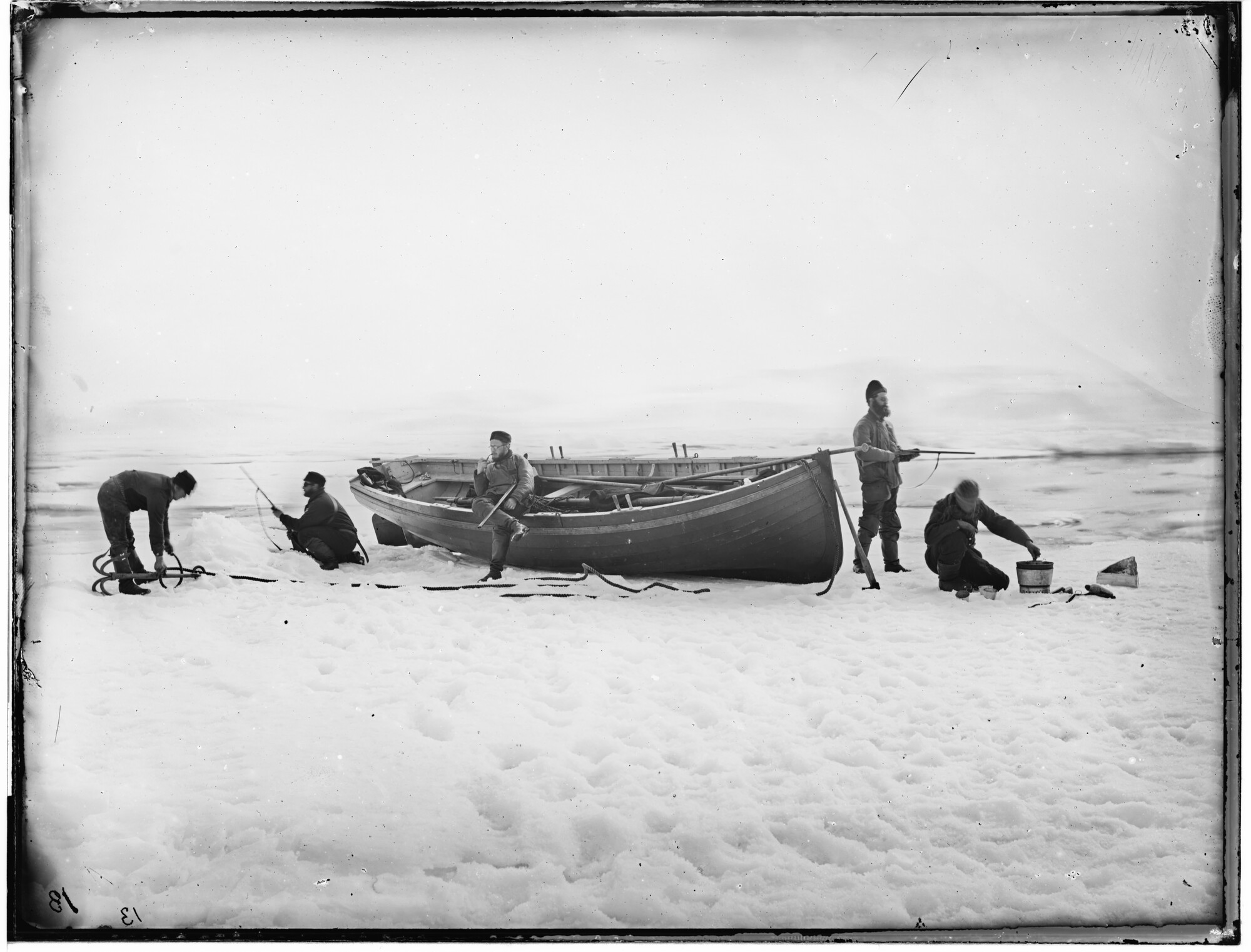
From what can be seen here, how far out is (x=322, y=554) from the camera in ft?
9.01

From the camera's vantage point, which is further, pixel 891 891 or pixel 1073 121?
pixel 1073 121

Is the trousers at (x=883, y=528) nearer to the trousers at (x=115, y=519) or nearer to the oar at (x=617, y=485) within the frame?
the oar at (x=617, y=485)

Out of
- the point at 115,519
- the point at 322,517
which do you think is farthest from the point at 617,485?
the point at 115,519

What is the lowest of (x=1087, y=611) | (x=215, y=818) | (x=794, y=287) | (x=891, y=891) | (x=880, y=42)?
(x=891, y=891)

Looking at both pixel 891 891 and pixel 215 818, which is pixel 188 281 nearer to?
pixel 215 818

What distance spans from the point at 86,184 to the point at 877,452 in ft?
7.94

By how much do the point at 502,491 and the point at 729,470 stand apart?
0.67 meters

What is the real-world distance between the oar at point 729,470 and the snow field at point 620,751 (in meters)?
Answer: 0.30

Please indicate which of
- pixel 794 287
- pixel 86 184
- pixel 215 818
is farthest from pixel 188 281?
pixel 794 287

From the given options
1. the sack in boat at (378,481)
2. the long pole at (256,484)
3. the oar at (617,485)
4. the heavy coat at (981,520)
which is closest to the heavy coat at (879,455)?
the heavy coat at (981,520)

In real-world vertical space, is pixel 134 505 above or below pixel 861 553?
above

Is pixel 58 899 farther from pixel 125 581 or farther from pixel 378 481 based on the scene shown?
pixel 378 481

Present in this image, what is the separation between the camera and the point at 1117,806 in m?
2.55

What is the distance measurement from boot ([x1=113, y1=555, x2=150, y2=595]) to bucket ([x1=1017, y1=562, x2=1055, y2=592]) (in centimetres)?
253
